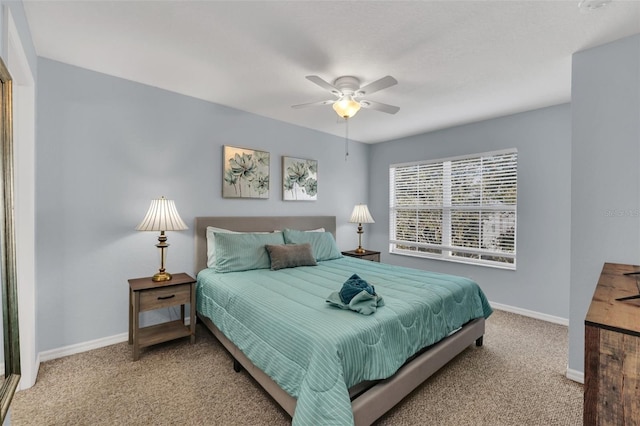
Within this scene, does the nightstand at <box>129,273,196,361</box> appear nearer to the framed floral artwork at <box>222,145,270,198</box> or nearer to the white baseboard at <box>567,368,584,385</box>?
the framed floral artwork at <box>222,145,270,198</box>

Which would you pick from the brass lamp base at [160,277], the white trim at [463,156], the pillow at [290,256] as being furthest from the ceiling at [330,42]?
the brass lamp base at [160,277]

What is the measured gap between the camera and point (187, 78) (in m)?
2.77

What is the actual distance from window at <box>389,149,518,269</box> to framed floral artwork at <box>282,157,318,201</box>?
1.49 meters

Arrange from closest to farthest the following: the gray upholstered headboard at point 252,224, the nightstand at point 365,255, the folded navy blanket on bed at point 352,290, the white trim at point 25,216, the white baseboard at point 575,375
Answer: the folded navy blanket on bed at point 352,290
the white trim at point 25,216
the white baseboard at point 575,375
the gray upholstered headboard at point 252,224
the nightstand at point 365,255

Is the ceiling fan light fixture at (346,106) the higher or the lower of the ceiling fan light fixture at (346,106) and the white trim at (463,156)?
the higher

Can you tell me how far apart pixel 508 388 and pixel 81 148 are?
157 inches

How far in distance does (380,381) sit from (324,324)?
49cm

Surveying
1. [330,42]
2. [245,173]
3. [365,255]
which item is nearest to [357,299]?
[330,42]

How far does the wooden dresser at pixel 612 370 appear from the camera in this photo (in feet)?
3.10

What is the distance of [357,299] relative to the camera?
6.30 ft

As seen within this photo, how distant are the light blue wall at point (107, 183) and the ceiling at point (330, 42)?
23 cm

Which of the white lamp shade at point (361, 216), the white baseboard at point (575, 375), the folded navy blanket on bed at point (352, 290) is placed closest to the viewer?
the folded navy blanket on bed at point (352, 290)

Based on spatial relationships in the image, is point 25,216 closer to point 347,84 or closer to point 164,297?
point 164,297

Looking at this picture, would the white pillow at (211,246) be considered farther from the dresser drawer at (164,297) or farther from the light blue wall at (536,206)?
the light blue wall at (536,206)
